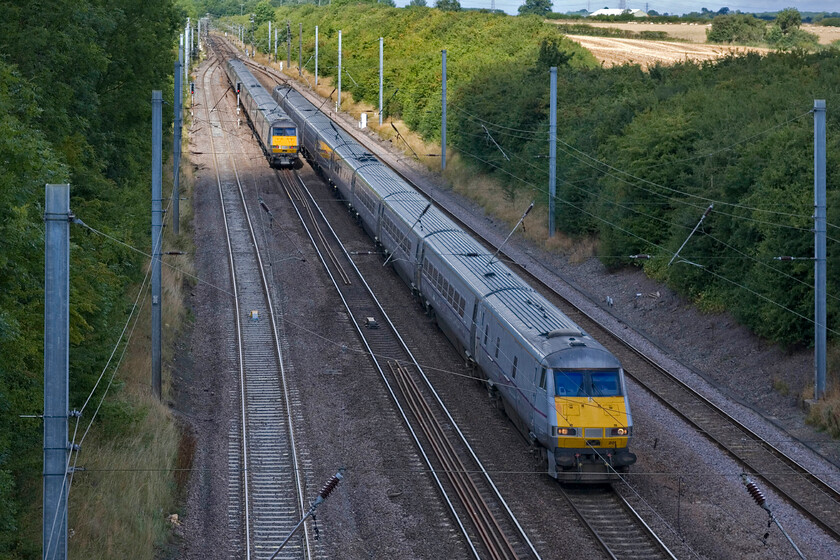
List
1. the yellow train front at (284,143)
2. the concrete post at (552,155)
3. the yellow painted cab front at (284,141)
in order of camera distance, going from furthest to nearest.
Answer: the yellow painted cab front at (284,141) < the yellow train front at (284,143) < the concrete post at (552,155)

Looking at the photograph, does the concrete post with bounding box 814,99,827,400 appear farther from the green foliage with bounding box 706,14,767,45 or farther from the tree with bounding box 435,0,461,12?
the tree with bounding box 435,0,461,12

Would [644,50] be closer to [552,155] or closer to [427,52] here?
[427,52]

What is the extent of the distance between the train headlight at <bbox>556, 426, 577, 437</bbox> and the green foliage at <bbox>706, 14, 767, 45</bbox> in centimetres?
8093

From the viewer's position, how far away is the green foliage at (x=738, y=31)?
305 ft

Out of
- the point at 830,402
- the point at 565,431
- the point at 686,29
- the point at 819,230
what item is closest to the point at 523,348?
the point at 565,431

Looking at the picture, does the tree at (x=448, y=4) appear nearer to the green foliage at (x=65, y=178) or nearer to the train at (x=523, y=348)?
the green foliage at (x=65, y=178)

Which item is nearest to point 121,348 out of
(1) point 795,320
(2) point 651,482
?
(2) point 651,482

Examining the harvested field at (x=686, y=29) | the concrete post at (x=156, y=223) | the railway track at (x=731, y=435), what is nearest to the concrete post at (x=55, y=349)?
the concrete post at (x=156, y=223)

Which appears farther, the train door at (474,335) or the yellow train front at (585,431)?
the train door at (474,335)

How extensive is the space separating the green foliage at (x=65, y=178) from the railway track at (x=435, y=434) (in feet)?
23.5

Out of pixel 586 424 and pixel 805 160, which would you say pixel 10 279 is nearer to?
pixel 586 424

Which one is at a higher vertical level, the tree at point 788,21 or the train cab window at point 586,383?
the tree at point 788,21

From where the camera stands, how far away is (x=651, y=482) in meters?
19.8

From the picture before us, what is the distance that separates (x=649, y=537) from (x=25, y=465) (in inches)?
421
